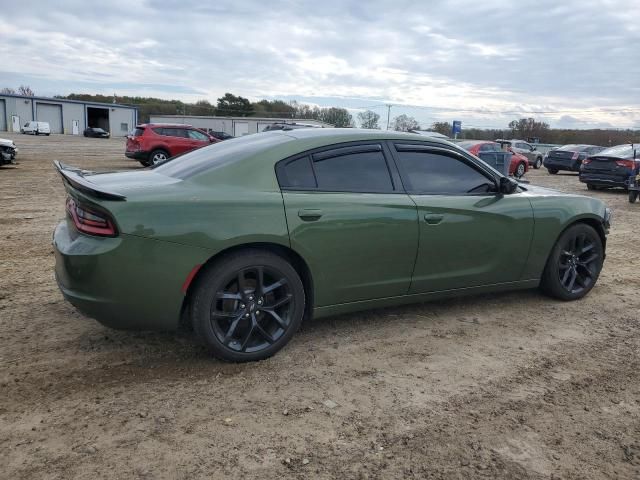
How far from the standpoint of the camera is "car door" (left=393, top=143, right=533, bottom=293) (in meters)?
4.02

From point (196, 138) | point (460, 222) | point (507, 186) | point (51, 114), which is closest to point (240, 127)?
point (51, 114)

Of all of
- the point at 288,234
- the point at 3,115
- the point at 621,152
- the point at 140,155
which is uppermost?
the point at 3,115

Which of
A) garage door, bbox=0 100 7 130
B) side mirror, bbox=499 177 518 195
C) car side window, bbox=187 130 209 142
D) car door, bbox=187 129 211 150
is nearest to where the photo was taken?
side mirror, bbox=499 177 518 195

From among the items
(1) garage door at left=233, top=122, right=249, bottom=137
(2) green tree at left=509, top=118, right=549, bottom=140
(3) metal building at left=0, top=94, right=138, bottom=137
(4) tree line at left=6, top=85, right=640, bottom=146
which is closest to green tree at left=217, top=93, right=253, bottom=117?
(4) tree line at left=6, top=85, right=640, bottom=146

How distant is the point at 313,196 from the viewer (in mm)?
3586

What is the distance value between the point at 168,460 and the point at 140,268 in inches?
44.3

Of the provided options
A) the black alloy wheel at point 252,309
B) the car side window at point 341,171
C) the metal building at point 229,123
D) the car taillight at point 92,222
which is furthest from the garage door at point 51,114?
the black alloy wheel at point 252,309

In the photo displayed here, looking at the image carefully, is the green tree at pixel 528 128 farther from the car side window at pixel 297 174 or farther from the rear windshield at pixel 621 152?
the car side window at pixel 297 174

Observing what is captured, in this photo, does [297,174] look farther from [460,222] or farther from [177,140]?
[177,140]

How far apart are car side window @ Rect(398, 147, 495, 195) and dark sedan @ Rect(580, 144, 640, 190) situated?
483 inches

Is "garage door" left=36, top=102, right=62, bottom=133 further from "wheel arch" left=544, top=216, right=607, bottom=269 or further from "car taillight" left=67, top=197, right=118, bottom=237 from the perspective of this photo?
"wheel arch" left=544, top=216, right=607, bottom=269

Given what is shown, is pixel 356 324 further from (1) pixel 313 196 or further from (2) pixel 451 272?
(1) pixel 313 196

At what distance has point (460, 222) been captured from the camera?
4113mm

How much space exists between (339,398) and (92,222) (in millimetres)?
1779
